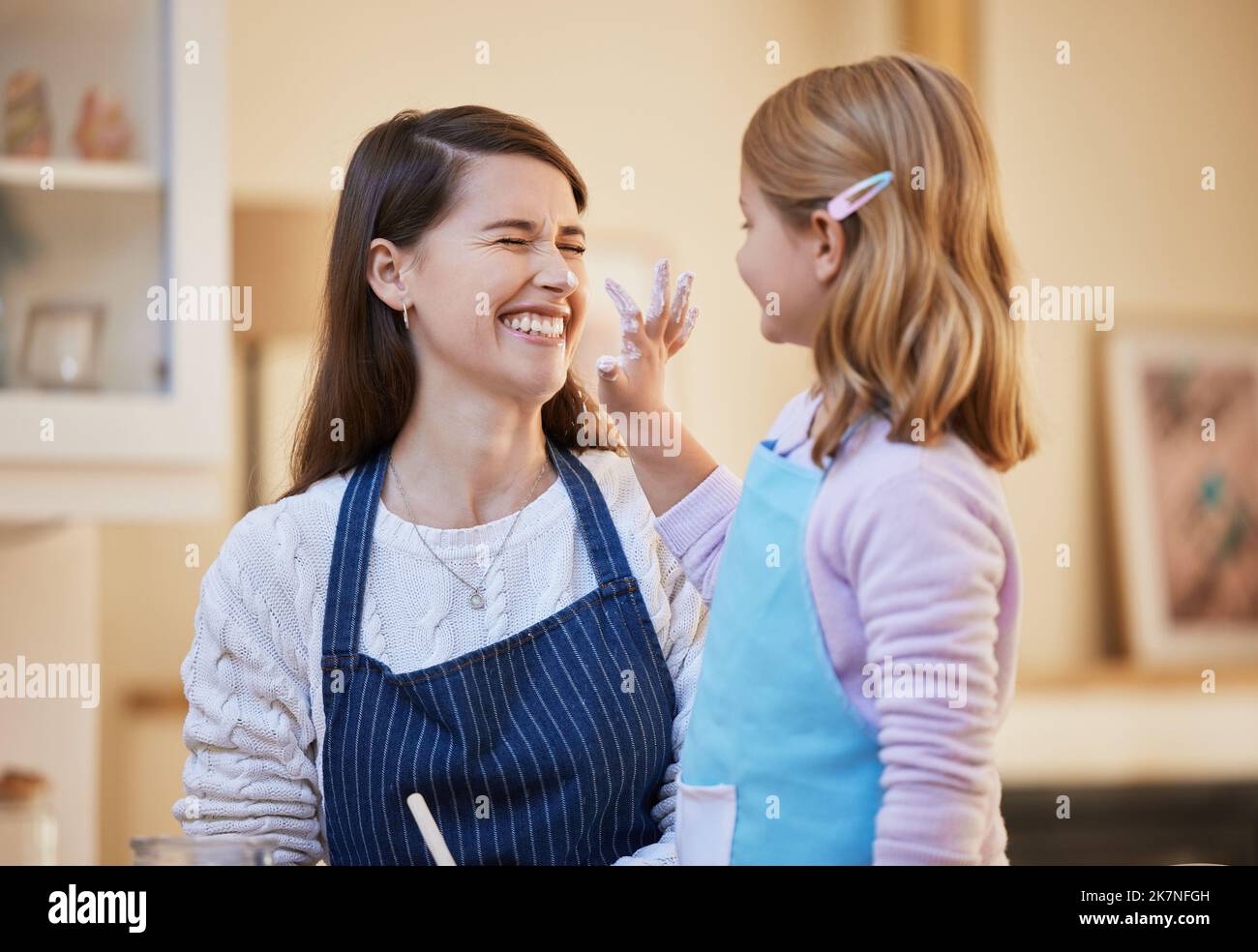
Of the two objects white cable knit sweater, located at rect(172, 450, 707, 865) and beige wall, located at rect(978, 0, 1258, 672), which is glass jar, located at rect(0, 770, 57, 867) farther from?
beige wall, located at rect(978, 0, 1258, 672)

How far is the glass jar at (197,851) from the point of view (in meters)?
0.89

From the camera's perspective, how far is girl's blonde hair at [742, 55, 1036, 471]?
0.84 metres

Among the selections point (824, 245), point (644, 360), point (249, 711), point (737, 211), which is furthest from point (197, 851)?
point (737, 211)

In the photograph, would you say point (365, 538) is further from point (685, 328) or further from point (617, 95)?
point (617, 95)

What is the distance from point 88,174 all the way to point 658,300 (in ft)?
4.06

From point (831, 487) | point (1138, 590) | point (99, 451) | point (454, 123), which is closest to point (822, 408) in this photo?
point (831, 487)

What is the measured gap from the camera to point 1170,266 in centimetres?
325

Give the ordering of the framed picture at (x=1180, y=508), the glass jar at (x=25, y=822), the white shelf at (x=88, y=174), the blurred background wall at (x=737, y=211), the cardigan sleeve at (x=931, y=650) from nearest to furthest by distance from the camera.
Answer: the cardigan sleeve at (x=931, y=650) → the glass jar at (x=25, y=822) → the white shelf at (x=88, y=174) → the blurred background wall at (x=737, y=211) → the framed picture at (x=1180, y=508)

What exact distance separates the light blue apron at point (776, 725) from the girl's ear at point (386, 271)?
1.23 ft

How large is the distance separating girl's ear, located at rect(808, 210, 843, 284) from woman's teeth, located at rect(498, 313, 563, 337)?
0.26m

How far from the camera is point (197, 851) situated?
0.90 meters

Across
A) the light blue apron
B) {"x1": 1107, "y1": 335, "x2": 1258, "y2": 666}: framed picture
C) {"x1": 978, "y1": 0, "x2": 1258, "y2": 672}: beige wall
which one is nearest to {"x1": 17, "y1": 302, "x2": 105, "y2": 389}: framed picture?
the light blue apron

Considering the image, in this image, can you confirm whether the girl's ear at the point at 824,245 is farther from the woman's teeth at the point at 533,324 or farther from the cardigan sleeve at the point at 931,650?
the woman's teeth at the point at 533,324

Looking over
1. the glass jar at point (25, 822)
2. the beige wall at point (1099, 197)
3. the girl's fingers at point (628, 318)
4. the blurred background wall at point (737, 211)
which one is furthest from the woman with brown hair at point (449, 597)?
the beige wall at point (1099, 197)
